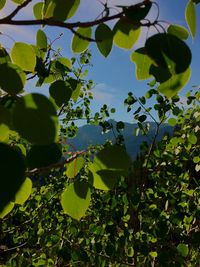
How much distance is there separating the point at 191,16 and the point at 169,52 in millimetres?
137

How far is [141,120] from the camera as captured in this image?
2.85 m

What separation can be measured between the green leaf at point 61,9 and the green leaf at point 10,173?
0.71 ft

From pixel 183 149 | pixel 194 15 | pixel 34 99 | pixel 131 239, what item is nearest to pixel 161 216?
pixel 131 239

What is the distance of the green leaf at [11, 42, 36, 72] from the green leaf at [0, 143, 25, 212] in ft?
0.65

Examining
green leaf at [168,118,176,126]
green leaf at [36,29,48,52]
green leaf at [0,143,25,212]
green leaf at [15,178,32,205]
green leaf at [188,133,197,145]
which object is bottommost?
green leaf at [168,118,176,126]

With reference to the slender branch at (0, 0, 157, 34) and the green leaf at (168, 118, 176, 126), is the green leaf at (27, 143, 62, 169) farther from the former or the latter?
the green leaf at (168, 118, 176, 126)

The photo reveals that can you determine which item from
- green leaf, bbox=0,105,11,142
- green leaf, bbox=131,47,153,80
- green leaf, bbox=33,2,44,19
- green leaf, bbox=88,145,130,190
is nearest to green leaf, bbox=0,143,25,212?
green leaf, bbox=0,105,11,142

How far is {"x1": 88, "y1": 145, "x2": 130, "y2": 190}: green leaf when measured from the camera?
520mm

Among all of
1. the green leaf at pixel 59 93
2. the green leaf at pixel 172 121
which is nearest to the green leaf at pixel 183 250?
the green leaf at pixel 172 121

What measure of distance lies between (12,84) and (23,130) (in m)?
0.08

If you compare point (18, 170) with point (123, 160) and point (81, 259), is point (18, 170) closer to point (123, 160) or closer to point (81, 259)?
point (123, 160)

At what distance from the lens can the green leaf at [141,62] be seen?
0.58 metres

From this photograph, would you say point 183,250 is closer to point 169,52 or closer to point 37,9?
point 37,9

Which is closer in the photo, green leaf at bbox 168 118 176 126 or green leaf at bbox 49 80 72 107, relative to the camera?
green leaf at bbox 49 80 72 107
